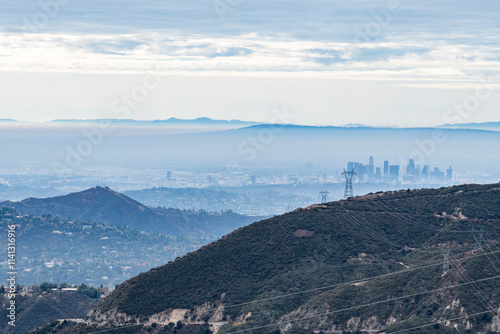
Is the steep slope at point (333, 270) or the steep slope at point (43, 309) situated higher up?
the steep slope at point (333, 270)

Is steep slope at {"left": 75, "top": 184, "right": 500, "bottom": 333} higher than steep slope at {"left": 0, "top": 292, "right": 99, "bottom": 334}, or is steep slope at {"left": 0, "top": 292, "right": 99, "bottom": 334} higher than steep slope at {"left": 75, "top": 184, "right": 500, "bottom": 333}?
steep slope at {"left": 75, "top": 184, "right": 500, "bottom": 333}

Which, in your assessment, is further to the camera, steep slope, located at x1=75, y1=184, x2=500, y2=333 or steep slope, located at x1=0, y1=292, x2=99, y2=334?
steep slope, located at x1=0, y1=292, x2=99, y2=334

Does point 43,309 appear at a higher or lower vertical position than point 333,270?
lower

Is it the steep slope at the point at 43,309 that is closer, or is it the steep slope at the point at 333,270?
the steep slope at the point at 333,270

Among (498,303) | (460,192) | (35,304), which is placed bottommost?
(35,304)

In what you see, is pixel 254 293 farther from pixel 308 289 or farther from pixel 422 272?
pixel 422 272

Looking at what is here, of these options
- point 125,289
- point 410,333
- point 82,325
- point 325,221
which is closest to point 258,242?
point 325,221

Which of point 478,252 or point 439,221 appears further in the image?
point 439,221

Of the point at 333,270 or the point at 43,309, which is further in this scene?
the point at 43,309
